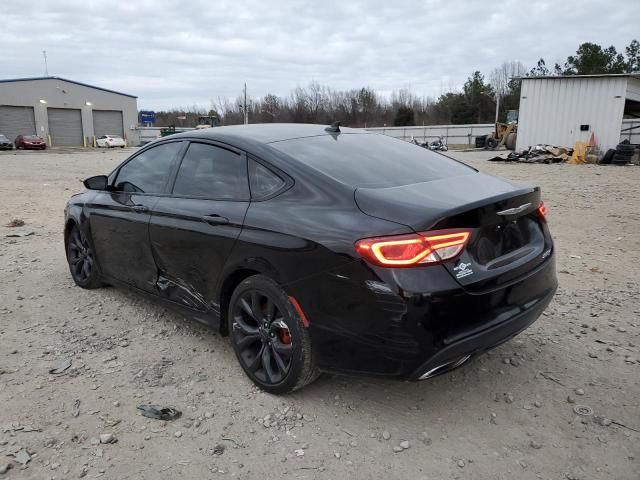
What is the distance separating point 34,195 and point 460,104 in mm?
68892

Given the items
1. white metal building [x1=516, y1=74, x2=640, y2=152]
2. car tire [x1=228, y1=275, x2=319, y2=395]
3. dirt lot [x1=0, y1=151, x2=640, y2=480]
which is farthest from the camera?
white metal building [x1=516, y1=74, x2=640, y2=152]

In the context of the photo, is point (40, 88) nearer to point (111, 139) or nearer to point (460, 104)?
point (111, 139)

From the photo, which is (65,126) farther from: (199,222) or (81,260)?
(199,222)

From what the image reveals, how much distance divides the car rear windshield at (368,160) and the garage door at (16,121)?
5370 cm

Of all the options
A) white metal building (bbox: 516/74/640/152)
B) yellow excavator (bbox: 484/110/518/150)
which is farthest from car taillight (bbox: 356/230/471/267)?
yellow excavator (bbox: 484/110/518/150)

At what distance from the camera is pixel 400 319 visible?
2.42 meters

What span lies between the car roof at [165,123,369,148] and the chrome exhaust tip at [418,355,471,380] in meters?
1.75

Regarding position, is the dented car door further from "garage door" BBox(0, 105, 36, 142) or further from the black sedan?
"garage door" BBox(0, 105, 36, 142)

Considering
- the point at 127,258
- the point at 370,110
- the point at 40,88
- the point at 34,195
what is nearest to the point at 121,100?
the point at 40,88

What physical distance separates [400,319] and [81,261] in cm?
381

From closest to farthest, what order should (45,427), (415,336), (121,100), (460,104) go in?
(415,336)
(45,427)
(121,100)
(460,104)

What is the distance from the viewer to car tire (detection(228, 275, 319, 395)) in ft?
9.32

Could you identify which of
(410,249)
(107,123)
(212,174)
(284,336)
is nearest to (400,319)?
(410,249)

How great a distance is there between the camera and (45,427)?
112 inches
